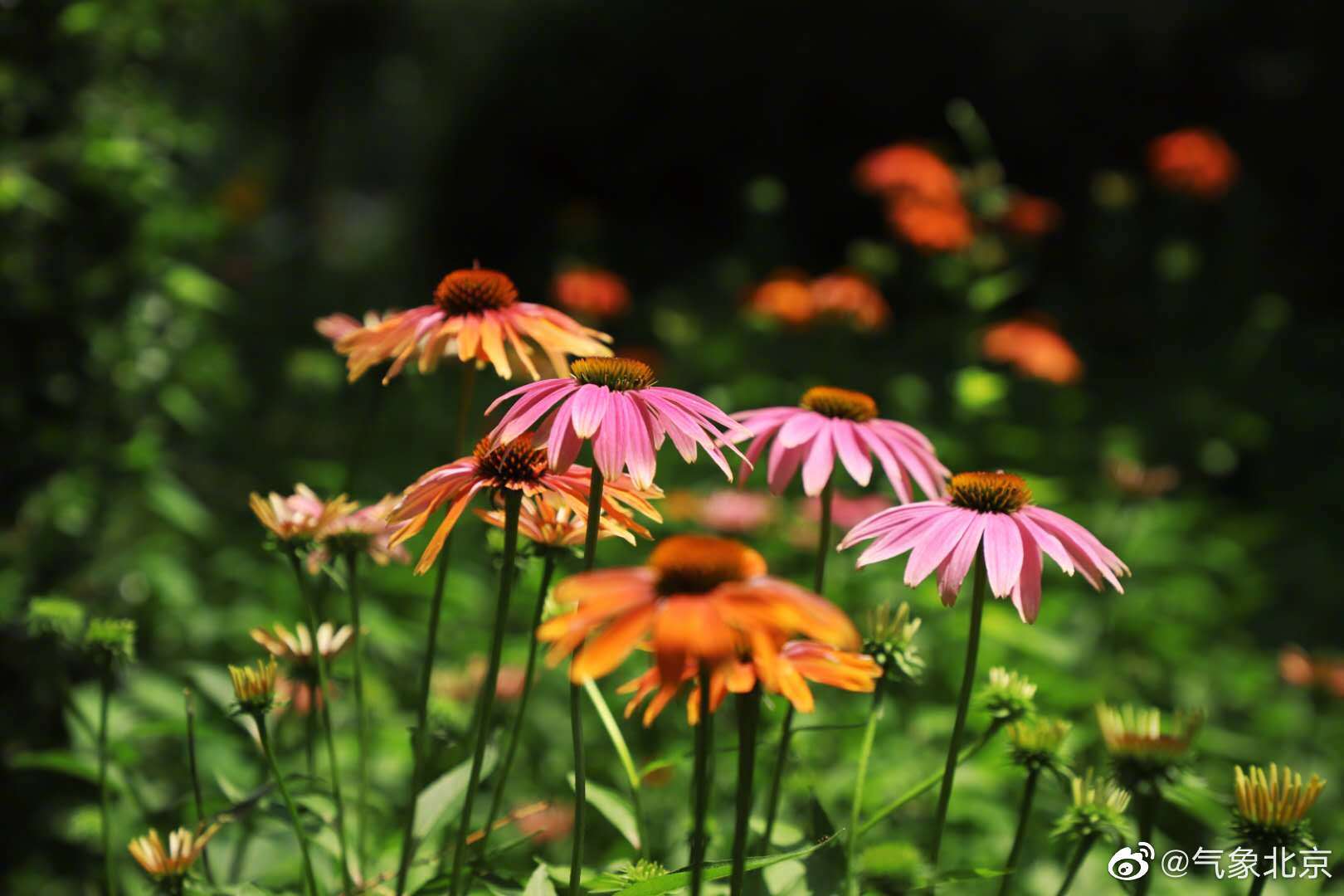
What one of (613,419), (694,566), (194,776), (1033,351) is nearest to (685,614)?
(694,566)

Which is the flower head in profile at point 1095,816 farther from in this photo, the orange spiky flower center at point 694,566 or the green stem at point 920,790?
the orange spiky flower center at point 694,566

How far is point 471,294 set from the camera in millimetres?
930

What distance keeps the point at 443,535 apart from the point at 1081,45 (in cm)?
545

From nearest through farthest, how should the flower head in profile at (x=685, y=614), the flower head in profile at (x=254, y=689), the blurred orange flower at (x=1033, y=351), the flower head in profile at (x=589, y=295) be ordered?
the flower head in profile at (x=685, y=614) → the flower head in profile at (x=254, y=689) → the blurred orange flower at (x=1033, y=351) → the flower head in profile at (x=589, y=295)

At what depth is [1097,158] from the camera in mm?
5238

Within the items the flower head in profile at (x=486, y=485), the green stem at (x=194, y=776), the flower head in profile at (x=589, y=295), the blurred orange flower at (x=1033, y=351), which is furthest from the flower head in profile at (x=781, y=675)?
the flower head in profile at (x=589, y=295)

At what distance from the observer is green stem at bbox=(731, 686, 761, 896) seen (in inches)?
23.3

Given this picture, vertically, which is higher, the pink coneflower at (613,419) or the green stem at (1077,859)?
the pink coneflower at (613,419)

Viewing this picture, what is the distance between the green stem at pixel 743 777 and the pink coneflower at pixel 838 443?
308 millimetres

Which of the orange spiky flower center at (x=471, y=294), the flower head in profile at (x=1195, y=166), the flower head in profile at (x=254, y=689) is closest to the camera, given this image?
the flower head in profile at (x=254, y=689)

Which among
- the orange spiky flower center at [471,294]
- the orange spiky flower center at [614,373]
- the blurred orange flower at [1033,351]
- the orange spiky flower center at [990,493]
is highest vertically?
the blurred orange flower at [1033,351]

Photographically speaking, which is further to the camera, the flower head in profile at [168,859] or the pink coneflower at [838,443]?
the pink coneflower at [838,443]

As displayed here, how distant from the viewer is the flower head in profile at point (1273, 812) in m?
0.80

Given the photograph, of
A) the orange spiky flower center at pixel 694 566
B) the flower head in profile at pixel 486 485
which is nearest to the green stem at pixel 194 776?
the flower head in profile at pixel 486 485
